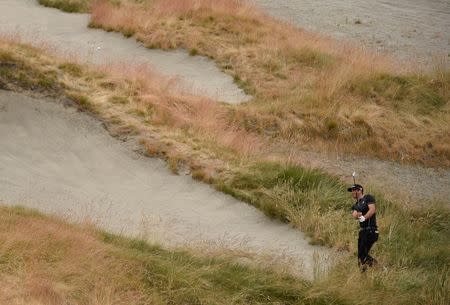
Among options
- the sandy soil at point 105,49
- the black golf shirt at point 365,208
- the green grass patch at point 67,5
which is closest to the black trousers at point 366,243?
the black golf shirt at point 365,208

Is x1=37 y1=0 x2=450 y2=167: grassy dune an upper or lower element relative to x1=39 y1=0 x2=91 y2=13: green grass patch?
lower

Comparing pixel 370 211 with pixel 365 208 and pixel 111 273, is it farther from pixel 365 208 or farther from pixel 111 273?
pixel 111 273

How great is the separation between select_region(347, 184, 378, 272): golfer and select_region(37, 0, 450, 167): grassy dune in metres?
7.14

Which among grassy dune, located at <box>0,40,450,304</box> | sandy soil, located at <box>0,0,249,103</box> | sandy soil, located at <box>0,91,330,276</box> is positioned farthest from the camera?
sandy soil, located at <box>0,0,249,103</box>

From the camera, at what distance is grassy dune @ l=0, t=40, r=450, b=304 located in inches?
458

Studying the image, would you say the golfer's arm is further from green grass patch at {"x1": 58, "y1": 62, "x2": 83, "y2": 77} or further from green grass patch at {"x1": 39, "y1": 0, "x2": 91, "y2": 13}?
green grass patch at {"x1": 39, "y1": 0, "x2": 91, "y2": 13}

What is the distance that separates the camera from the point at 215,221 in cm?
1415

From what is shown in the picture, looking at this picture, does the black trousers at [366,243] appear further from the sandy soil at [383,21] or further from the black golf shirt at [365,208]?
the sandy soil at [383,21]

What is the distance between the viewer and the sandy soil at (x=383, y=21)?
29.9 meters

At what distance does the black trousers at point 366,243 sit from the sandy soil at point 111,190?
3.13 ft

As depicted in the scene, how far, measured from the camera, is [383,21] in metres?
33.9

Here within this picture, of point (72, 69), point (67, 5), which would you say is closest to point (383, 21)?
point (67, 5)

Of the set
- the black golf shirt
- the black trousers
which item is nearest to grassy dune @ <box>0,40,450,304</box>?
the black trousers

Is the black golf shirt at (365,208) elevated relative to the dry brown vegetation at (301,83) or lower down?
elevated
